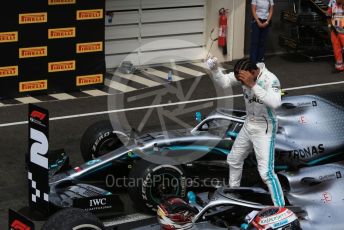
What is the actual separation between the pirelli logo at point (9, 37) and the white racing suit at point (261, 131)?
5.54 metres

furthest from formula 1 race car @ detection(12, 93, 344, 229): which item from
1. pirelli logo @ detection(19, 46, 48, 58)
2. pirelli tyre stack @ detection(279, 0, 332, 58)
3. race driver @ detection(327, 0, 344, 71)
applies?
pirelli tyre stack @ detection(279, 0, 332, 58)

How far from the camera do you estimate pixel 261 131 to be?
30.0 feet

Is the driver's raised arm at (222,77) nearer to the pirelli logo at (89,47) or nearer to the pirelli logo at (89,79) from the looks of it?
the pirelli logo at (89,47)

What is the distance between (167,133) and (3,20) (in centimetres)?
500

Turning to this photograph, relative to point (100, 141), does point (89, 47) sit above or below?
above

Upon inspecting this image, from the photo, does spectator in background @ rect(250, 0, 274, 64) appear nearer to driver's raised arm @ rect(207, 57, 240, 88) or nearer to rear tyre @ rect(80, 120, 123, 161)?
rear tyre @ rect(80, 120, 123, 161)

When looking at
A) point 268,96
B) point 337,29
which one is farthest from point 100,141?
point 337,29

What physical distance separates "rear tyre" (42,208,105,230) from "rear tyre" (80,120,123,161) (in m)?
3.00

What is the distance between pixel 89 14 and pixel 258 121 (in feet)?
20.8

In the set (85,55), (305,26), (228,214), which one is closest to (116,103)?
(85,55)

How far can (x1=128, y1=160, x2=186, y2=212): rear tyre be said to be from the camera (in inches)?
367

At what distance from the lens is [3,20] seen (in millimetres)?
13844

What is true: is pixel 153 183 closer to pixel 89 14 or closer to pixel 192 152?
pixel 192 152

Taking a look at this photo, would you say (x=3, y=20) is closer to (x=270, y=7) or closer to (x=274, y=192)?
(x=270, y=7)
